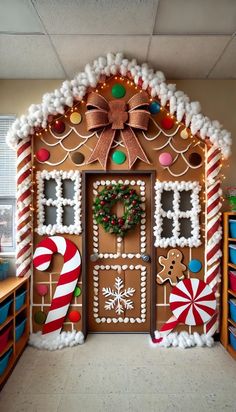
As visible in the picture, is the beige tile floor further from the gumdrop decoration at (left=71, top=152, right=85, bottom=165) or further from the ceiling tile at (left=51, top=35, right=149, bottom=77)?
the ceiling tile at (left=51, top=35, right=149, bottom=77)

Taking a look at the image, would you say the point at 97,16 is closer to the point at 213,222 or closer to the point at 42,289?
the point at 213,222

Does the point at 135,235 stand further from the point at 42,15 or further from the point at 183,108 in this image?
the point at 42,15

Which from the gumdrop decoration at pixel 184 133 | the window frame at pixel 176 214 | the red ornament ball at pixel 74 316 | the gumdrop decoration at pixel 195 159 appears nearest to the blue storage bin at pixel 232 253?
the window frame at pixel 176 214

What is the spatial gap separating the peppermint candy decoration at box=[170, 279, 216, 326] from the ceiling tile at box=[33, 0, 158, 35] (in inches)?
101

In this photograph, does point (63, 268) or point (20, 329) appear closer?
point (20, 329)

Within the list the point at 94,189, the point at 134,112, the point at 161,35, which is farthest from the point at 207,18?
the point at 94,189

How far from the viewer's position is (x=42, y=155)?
2908mm

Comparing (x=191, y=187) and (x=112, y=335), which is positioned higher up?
(x=191, y=187)

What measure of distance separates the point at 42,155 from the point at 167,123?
4.69ft

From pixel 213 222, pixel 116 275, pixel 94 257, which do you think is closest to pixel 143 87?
pixel 213 222

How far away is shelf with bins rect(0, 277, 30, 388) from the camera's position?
227cm

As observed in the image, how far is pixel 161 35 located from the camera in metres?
2.37

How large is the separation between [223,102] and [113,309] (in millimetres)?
2765

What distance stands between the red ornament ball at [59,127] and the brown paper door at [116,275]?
0.60m
